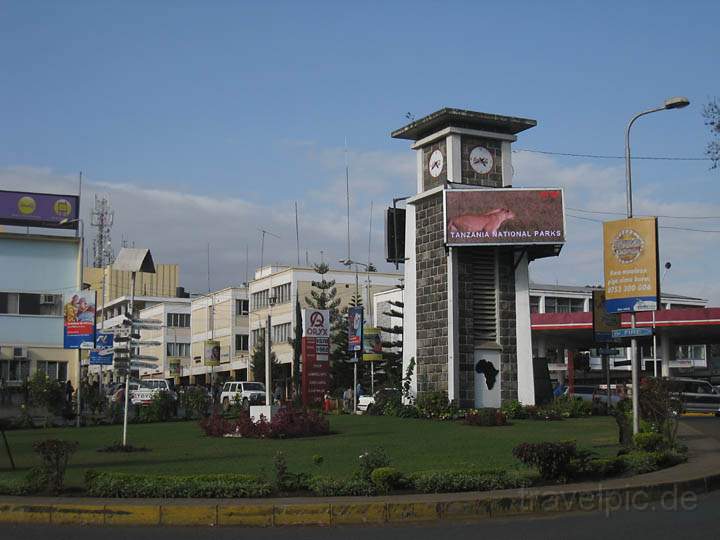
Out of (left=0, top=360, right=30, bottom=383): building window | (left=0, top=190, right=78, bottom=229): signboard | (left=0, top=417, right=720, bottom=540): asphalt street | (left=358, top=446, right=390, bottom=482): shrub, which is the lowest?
(left=0, top=417, right=720, bottom=540): asphalt street

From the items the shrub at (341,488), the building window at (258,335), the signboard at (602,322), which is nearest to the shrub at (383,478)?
the shrub at (341,488)

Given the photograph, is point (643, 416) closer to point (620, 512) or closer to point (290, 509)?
point (620, 512)

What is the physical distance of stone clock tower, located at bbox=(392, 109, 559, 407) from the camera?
33781 mm

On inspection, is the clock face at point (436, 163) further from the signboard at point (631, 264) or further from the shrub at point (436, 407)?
the signboard at point (631, 264)

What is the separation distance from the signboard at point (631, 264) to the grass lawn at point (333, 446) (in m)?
3.09

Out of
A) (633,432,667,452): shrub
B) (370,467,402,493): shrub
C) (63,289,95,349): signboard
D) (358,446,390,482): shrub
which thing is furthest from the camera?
(63,289,95,349): signboard

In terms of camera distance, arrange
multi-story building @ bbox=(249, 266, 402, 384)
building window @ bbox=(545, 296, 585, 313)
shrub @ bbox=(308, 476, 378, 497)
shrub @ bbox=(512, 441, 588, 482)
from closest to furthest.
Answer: shrub @ bbox=(308, 476, 378, 497) < shrub @ bbox=(512, 441, 588, 482) < multi-story building @ bbox=(249, 266, 402, 384) < building window @ bbox=(545, 296, 585, 313)

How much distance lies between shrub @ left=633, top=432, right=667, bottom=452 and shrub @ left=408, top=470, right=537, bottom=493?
12.7 feet

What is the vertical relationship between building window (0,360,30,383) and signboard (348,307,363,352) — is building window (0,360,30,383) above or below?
below

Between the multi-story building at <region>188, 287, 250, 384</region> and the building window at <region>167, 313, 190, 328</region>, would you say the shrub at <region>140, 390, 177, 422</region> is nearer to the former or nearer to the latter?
the multi-story building at <region>188, 287, 250, 384</region>

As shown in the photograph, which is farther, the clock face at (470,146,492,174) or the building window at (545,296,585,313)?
the building window at (545,296,585,313)

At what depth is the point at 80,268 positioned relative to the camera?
48.4 m

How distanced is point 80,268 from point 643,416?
35.5 meters

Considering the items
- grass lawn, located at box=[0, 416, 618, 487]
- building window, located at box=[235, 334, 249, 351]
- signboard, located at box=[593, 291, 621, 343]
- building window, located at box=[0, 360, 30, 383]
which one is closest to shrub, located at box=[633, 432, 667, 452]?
grass lawn, located at box=[0, 416, 618, 487]
